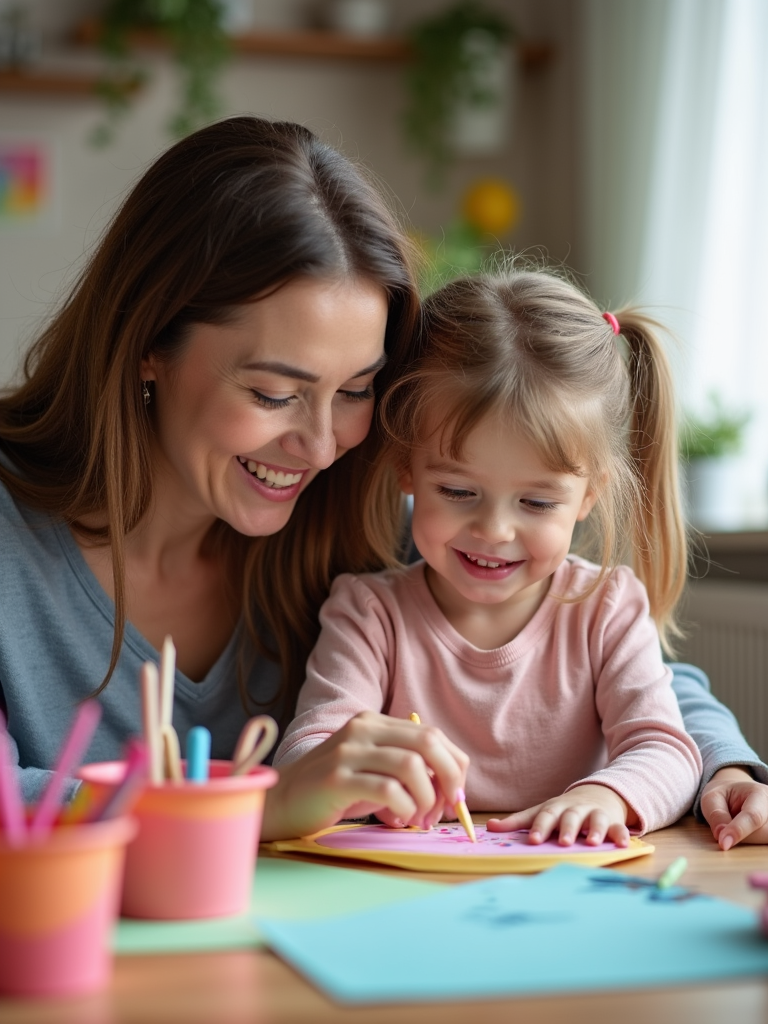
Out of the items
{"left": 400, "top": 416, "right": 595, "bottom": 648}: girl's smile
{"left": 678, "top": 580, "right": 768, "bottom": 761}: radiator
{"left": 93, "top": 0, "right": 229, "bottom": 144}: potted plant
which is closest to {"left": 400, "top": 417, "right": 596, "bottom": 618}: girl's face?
{"left": 400, "top": 416, "right": 595, "bottom": 648}: girl's smile

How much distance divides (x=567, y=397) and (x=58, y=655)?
609 millimetres

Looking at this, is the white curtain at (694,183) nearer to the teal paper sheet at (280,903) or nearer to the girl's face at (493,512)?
the girl's face at (493,512)

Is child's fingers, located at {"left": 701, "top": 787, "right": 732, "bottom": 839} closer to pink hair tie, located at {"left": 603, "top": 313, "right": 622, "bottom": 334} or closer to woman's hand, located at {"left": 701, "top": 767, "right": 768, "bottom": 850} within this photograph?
woman's hand, located at {"left": 701, "top": 767, "right": 768, "bottom": 850}

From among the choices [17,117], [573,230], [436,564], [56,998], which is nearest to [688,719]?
[436,564]

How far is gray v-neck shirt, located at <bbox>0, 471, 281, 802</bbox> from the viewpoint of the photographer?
1.31 meters

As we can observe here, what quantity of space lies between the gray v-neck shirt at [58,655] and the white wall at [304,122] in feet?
7.42

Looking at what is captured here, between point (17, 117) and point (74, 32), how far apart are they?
0.99 feet

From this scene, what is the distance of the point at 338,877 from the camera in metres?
0.89

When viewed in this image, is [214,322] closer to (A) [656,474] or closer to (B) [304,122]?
(A) [656,474]

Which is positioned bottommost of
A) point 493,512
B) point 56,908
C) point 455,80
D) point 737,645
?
point 737,645

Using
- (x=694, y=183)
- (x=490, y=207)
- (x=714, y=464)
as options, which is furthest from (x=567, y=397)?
(x=490, y=207)

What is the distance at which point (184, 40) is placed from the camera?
338 cm

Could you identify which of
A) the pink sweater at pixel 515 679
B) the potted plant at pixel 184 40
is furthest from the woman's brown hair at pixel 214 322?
the potted plant at pixel 184 40

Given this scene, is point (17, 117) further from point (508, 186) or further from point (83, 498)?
point (83, 498)
